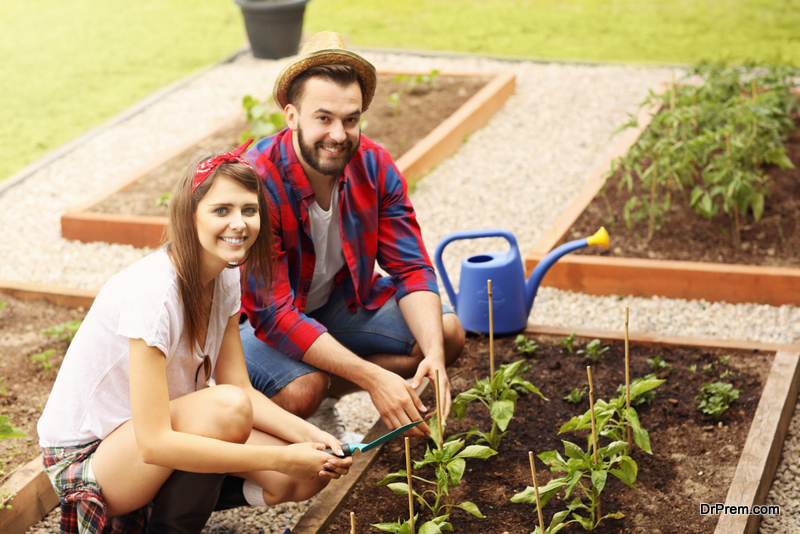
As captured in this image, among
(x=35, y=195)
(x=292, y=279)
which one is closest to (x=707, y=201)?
(x=292, y=279)

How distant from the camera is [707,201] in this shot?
3.56 metres

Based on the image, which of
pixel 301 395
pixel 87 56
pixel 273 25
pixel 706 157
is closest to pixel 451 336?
pixel 301 395

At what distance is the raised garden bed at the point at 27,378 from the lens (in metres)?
2.28

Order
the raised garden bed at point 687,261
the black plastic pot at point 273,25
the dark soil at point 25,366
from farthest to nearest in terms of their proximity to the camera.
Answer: the black plastic pot at point 273,25
the raised garden bed at point 687,261
the dark soil at point 25,366

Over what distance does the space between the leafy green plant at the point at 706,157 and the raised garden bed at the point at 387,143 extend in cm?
127

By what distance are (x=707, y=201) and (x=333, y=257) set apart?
1890 mm

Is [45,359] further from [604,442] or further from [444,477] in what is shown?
[604,442]

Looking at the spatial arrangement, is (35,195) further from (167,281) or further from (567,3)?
(567,3)

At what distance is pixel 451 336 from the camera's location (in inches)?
99.0

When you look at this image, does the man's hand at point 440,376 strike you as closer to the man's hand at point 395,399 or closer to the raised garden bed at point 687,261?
the man's hand at point 395,399

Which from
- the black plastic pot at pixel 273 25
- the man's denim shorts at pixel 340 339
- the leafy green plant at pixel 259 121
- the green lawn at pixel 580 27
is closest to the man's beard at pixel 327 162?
the man's denim shorts at pixel 340 339

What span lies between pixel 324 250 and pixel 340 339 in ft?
0.96

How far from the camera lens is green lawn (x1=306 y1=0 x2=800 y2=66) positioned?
7871mm

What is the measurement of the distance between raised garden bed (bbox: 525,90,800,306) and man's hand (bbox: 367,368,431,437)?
162 centimetres
